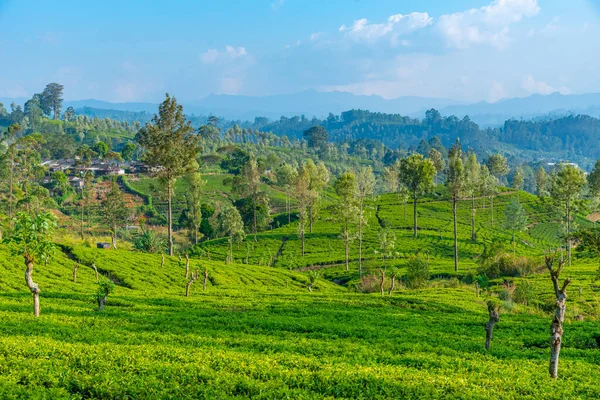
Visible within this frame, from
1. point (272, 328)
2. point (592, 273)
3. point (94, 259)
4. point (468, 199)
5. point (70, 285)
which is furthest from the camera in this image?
point (468, 199)

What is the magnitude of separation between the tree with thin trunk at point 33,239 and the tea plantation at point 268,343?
159 centimetres

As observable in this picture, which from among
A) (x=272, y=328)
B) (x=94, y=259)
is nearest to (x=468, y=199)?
(x=94, y=259)

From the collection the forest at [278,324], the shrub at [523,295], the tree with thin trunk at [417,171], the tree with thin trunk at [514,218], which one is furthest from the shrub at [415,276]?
the tree with thin trunk at [514,218]

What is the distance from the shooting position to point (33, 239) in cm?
2209

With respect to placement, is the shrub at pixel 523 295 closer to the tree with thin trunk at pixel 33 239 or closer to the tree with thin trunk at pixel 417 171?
the tree with thin trunk at pixel 33 239

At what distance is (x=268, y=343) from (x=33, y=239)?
41.3 feet

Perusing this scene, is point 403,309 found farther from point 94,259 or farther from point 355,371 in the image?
point 94,259

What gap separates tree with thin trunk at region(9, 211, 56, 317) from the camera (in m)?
21.9

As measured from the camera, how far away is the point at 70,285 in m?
35.6

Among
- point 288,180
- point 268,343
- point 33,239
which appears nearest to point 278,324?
point 268,343

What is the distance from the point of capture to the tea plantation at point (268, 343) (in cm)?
1301

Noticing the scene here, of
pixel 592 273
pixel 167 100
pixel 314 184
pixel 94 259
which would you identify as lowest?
pixel 592 273

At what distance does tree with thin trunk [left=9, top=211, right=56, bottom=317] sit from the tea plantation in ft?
5.23

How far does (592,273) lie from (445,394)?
174ft
